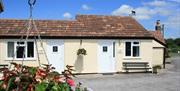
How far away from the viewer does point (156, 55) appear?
3291cm

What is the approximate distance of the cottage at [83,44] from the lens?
2373 cm

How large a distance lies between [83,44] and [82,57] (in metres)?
0.86

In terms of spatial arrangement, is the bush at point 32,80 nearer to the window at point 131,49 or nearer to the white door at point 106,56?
the white door at point 106,56

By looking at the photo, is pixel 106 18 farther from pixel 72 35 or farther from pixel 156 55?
pixel 156 55

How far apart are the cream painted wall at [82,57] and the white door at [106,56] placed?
0.37m

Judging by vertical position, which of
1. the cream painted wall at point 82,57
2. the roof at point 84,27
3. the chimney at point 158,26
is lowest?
the cream painted wall at point 82,57

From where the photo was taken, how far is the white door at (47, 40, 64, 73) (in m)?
24.0

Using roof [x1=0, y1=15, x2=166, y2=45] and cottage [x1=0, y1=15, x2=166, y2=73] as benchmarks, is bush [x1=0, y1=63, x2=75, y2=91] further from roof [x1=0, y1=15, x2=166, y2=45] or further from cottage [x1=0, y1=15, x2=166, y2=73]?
roof [x1=0, y1=15, x2=166, y2=45]

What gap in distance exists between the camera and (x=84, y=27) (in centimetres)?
2519

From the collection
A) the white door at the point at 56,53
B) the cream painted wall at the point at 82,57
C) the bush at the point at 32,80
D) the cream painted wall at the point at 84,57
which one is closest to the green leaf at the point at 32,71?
the bush at the point at 32,80

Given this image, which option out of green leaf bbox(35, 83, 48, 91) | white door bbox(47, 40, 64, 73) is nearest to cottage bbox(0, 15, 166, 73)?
white door bbox(47, 40, 64, 73)

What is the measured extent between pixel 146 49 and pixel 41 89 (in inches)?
870

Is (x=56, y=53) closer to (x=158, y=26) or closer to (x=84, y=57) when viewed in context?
Answer: (x=84, y=57)

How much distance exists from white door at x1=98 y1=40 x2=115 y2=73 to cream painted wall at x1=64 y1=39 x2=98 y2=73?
0.37 m
